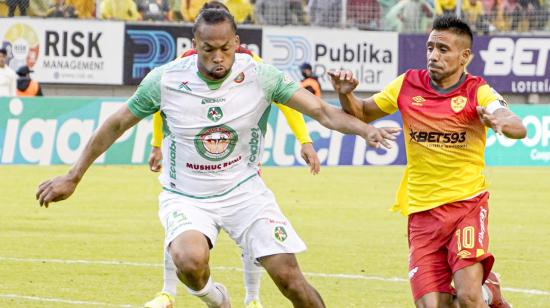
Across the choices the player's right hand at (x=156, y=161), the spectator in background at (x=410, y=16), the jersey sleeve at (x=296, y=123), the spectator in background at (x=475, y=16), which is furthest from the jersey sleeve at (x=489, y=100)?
the spectator in background at (x=475, y=16)

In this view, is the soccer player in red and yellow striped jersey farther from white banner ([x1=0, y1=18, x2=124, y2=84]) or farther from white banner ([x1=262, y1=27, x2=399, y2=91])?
white banner ([x1=262, y1=27, x2=399, y2=91])

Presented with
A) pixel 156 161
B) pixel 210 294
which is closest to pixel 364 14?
pixel 156 161

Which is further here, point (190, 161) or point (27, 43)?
point (27, 43)

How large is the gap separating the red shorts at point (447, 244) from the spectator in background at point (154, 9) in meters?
21.3

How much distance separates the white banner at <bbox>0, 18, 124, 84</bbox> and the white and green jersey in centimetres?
1960

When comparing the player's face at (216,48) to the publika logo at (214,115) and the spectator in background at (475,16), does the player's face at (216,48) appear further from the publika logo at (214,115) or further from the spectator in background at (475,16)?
the spectator in background at (475,16)

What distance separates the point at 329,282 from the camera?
11992mm

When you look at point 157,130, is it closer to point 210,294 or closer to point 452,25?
point 210,294

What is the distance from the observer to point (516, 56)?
32.9 m

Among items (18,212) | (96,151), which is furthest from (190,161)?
(18,212)

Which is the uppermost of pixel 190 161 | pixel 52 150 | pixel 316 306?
pixel 190 161

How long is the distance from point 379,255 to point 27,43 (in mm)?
15952

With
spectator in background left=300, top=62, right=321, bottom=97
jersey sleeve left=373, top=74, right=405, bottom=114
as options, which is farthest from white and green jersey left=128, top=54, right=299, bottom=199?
spectator in background left=300, top=62, right=321, bottom=97

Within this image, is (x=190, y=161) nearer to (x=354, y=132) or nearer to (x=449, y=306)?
(x=354, y=132)
